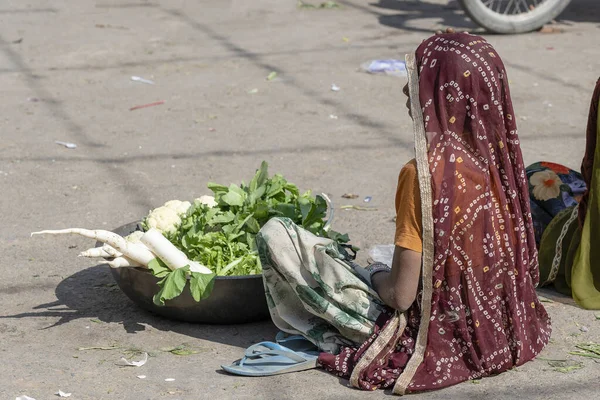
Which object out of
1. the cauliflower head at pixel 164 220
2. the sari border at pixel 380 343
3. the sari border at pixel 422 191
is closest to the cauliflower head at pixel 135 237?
the cauliflower head at pixel 164 220

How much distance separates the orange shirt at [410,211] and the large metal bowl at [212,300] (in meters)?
0.66

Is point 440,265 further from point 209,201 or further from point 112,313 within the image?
point 112,313

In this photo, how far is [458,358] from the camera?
3117 mm

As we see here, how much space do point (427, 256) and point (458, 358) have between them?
1.26ft

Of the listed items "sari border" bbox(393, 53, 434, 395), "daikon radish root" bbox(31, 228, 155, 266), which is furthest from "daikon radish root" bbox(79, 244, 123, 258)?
"sari border" bbox(393, 53, 434, 395)

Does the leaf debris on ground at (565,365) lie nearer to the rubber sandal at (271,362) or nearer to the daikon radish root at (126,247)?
the rubber sandal at (271,362)

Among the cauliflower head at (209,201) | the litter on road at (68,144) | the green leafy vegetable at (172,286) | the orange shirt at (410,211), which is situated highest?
the orange shirt at (410,211)

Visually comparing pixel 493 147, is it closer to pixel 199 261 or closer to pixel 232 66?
pixel 199 261

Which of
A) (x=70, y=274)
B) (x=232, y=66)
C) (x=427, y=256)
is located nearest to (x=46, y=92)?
(x=232, y=66)

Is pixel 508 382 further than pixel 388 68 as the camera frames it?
No

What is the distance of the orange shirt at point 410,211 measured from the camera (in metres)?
2.95

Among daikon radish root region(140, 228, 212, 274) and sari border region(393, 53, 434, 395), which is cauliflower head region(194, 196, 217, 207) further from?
sari border region(393, 53, 434, 395)

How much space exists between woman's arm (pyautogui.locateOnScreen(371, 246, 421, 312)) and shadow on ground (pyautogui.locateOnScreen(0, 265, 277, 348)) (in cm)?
62

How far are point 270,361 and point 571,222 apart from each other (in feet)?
4.78
